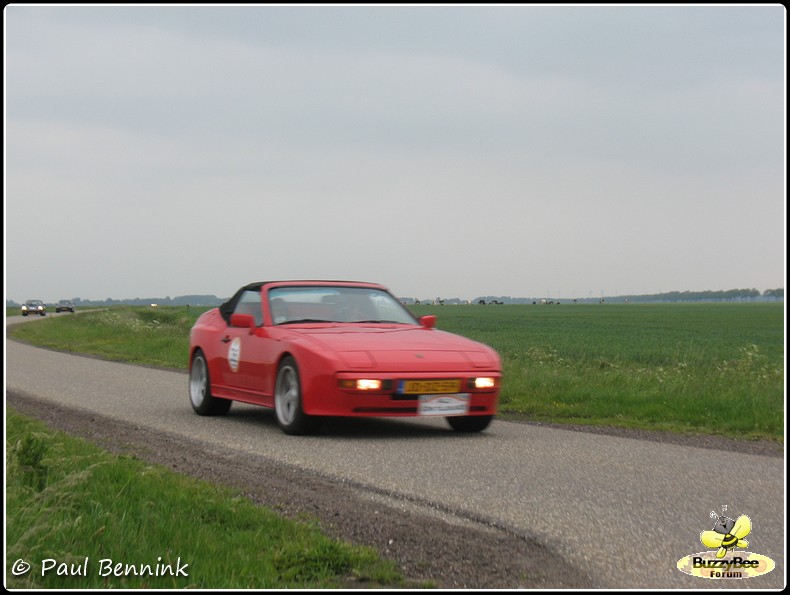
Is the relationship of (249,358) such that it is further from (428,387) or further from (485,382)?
(485,382)

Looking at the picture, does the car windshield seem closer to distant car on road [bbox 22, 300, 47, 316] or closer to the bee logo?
the bee logo

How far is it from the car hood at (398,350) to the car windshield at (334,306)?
471 millimetres

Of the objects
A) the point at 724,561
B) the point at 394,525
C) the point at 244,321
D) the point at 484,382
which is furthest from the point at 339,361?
the point at 724,561

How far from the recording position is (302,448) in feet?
31.0

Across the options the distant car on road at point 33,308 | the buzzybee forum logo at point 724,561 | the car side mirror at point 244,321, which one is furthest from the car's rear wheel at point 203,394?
the distant car on road at point 33,308

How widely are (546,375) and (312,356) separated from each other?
19.2 ft

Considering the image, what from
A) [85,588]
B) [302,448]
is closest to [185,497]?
[85,588]

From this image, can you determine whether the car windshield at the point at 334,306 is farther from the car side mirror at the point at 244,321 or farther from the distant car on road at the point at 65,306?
the distant car on road at the point at 65,306

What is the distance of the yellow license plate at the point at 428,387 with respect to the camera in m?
10.0

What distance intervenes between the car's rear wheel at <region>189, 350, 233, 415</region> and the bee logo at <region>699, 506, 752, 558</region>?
7298mm

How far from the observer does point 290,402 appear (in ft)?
34.7

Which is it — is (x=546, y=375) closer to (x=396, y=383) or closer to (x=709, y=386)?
(x=709, y=386)

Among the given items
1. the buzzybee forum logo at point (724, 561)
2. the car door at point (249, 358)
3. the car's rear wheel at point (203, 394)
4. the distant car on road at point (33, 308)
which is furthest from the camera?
the distant car on road at point (33, 308)

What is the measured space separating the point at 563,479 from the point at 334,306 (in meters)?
4.48
